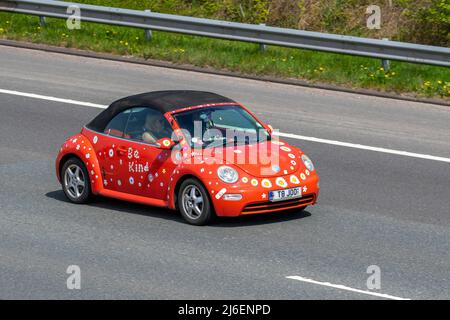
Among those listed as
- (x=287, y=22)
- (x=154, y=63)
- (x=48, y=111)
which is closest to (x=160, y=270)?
(x=48, y=111)

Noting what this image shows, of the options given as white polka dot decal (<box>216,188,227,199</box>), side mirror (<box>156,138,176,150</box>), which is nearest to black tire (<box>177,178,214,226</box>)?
white polka dot decal (<box>216,188,227,199</box>)

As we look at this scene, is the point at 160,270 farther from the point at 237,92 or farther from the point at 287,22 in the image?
the point at 287,22

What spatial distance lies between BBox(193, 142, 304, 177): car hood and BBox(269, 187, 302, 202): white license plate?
23 centimetres

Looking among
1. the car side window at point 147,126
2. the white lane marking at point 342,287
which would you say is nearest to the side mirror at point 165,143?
the car side window at point 147,126

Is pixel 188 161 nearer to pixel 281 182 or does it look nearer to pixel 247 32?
pixel 281 182

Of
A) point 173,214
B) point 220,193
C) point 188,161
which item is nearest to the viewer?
point 220,193

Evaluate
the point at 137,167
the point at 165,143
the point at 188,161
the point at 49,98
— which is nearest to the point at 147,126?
the point at 137,167

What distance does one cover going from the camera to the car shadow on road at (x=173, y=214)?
14.2 m

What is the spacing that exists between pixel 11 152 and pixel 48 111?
2.66m

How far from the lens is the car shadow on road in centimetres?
1424

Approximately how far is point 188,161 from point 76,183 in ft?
6.40

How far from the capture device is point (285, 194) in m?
13.9

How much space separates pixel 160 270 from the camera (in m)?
12.3
